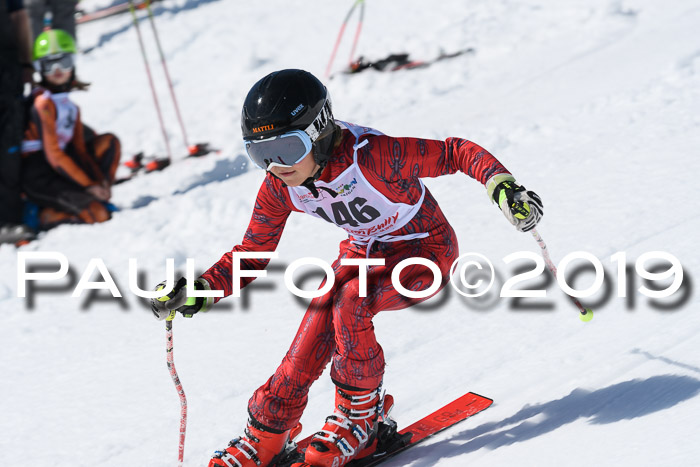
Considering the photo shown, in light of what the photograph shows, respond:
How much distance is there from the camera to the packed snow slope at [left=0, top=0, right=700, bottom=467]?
3598 millimetres

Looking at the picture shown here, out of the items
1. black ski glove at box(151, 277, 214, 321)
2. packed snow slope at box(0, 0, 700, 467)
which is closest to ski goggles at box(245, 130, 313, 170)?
black ski glove at box(151, 277, 214, 321)

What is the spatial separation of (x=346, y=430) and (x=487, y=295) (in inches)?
70.6

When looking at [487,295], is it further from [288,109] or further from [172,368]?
[288,109]

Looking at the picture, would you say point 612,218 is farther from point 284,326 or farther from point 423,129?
point 423,129

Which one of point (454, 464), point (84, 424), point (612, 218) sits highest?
point (612, 218)

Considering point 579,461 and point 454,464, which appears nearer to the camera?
point 579,461

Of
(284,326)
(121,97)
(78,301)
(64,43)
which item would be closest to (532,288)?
(284,326)

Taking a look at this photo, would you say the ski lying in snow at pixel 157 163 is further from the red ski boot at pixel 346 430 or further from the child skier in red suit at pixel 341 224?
the red ski boot at pixel 346 430

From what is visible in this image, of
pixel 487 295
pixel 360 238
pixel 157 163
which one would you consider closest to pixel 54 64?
pixel 157 163

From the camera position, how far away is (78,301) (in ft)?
19.0

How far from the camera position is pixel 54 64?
773cm

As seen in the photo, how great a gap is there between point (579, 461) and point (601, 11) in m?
7.75

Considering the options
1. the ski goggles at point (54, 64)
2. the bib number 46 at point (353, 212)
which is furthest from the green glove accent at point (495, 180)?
the ski goggles at point (54, 64)

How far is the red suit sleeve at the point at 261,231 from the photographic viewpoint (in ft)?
11.3
